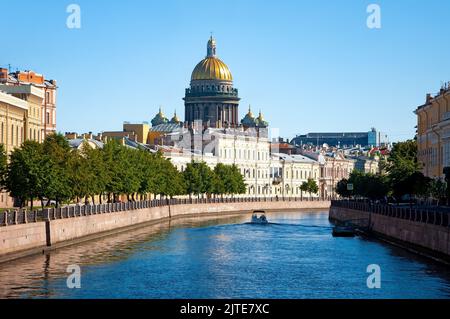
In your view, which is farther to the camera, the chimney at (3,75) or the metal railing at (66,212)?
the chimney at (3,75)

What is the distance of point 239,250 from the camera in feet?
220

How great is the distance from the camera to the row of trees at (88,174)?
6906 cm

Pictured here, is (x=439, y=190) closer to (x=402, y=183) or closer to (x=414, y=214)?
(x=402, y=183)

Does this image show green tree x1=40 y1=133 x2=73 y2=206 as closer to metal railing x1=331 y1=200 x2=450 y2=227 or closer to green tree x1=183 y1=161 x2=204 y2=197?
metal railing x1=331 y1=200 x2=450 y2=227

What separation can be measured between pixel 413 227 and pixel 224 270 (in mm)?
11717

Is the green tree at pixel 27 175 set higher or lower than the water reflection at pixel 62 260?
higher

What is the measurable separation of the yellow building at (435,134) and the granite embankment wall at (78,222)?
24.4 metres

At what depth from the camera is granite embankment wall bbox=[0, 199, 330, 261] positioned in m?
54.2

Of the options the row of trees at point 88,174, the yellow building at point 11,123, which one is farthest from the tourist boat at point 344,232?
the yellow building at point 11,123

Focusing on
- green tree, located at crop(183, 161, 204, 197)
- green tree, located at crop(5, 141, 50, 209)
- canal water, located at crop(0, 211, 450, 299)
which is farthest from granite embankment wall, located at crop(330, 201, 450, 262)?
green tree, located at crop(183, 161, 204, 197)

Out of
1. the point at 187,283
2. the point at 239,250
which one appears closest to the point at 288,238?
the point at 239,250

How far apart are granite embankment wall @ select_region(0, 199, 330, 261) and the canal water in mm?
1024

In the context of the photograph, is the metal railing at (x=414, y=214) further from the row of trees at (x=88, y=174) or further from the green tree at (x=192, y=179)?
the green tree at (x=192, y=179)

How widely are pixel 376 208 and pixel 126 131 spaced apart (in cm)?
9738
